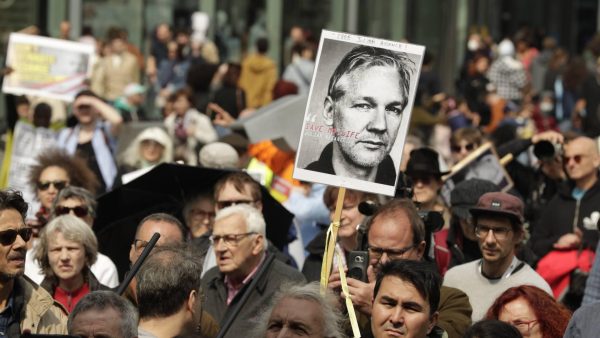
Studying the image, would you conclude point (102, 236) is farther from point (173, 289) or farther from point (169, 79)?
point (169, 79)

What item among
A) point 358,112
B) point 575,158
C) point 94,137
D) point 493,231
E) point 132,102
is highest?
point 358,112

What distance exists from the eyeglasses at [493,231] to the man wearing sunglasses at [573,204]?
203 centimetres

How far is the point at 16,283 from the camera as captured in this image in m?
7.75

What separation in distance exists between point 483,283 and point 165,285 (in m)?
2.32

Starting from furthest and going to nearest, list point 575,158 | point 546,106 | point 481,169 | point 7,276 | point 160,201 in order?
point 546,106, point 481,169, point 575,158, point 160,201, point 7,276

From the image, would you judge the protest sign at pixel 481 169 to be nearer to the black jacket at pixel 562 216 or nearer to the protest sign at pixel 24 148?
the black jacket at pixel 562 216

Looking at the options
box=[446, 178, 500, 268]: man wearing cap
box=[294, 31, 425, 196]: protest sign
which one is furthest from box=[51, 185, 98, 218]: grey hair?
box=[294, 31, 425, 196]: protest sign

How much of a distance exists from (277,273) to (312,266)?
0.77 meters

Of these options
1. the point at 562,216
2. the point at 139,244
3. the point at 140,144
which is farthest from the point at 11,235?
the point at 140,144

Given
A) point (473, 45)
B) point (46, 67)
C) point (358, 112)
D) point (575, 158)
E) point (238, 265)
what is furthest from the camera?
point (473, 45)

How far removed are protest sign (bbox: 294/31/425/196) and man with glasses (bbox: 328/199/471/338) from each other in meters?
0.14

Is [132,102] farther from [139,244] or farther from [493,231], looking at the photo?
[493,231]

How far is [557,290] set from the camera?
10508 mm

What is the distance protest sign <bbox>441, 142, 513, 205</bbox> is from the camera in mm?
Answer: 11875
